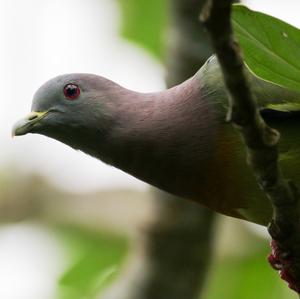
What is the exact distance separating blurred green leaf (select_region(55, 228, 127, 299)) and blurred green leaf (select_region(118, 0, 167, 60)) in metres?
1.56

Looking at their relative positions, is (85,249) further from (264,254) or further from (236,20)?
(236,20)

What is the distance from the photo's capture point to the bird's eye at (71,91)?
510 centimetres

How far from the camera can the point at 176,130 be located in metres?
4.72

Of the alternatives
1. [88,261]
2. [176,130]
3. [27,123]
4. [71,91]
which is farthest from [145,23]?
[176,130]

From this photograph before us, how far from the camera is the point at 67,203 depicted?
7520mm

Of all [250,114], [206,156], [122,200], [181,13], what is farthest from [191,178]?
[122,200]

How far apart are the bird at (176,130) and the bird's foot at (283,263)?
31cm

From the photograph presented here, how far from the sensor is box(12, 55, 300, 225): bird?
4.48 meters

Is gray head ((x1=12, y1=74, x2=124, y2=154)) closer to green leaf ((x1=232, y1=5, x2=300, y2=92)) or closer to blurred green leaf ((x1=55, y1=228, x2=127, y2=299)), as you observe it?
green leaf ((x1=232, y1=5, x2=300, y2=92))

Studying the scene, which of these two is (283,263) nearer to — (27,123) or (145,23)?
(27,123)

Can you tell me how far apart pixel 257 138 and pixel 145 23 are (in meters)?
4.38

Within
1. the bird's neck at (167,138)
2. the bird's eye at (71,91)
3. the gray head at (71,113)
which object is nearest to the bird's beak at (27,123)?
the gray head at (71,113)

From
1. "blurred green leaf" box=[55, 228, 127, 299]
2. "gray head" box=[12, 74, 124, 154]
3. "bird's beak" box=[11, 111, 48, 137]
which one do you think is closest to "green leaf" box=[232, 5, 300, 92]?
"gray head" box=[12, 74, 124, 154]

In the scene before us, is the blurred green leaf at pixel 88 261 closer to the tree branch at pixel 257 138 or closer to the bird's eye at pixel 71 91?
the bird's eye at pixel 71 91
